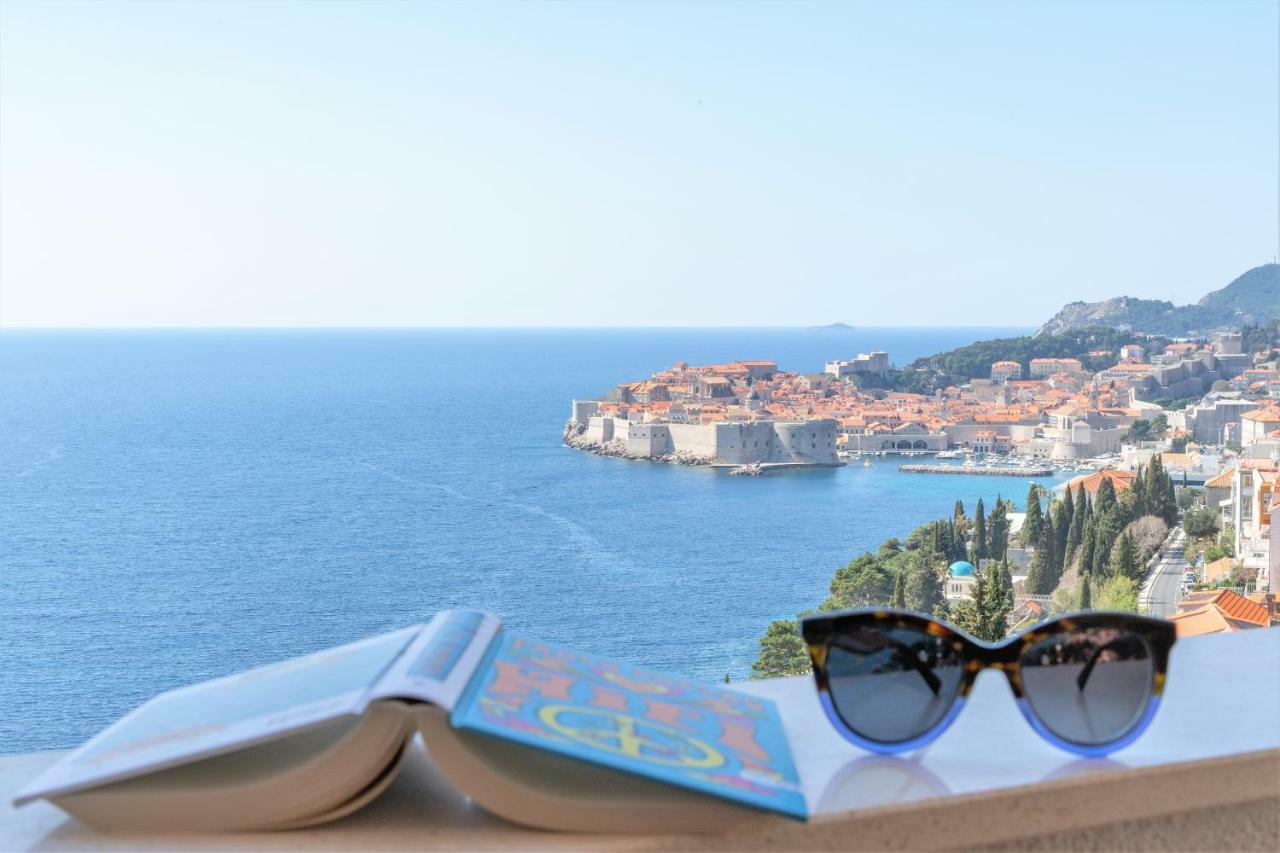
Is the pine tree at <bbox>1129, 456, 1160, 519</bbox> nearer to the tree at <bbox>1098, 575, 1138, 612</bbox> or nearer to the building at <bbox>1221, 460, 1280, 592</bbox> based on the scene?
the building at <bbox>1221, 460, 1280, 592</bbox>

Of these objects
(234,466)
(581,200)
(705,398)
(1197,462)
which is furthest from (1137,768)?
(581,200)

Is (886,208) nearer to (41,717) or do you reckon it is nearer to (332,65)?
(332,65)

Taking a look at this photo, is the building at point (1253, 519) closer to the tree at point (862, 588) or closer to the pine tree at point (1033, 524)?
the pine tree at point (1033, 524)

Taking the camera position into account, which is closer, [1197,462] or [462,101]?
[1197,462]

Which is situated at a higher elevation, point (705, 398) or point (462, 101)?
point (462, 101)

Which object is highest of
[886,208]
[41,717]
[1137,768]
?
[886,208]

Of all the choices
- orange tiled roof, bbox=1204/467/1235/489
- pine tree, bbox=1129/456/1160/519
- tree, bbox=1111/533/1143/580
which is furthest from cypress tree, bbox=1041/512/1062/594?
orange tiled roof, bbox=1204/467/1235/489

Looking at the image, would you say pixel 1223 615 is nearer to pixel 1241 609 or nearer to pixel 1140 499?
pixel 1241 609
